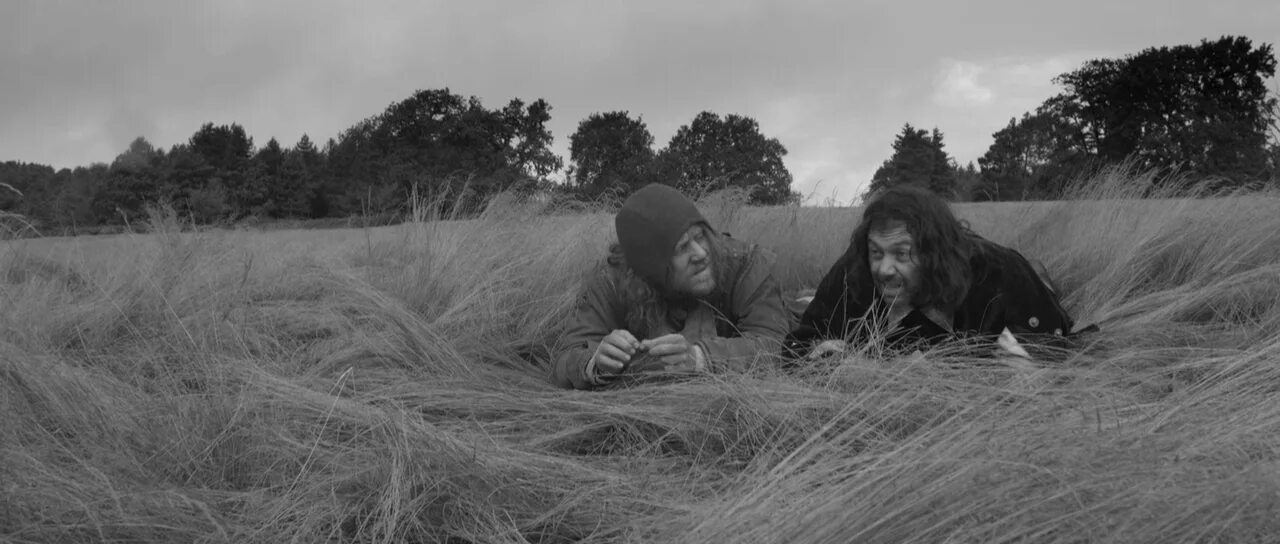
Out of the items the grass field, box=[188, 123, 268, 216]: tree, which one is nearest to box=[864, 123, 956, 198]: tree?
box=[188, 123, 268, 216]: tree

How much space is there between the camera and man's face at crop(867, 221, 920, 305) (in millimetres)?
3326

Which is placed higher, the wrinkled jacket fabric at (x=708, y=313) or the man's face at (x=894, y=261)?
the man's face at (x=894, y=261)

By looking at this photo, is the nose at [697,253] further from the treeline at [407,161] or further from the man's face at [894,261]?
the treeline at [407,161]

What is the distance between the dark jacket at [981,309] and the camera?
11.0ft

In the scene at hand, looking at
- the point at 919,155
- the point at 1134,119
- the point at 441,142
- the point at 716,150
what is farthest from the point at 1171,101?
the point at 441,142

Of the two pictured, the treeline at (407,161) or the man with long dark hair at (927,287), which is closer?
the man with long dark hair at (927,287)

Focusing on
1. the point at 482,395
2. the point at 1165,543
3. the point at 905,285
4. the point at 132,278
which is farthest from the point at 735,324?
the point at 132,278

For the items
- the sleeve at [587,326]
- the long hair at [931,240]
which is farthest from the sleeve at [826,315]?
the sleeve at [587,326]

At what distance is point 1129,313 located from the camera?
415 centimetres

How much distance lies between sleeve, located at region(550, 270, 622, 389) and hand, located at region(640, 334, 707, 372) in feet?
1.02

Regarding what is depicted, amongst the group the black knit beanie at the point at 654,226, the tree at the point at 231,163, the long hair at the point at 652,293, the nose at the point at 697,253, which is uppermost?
the tree at the point at 231,163

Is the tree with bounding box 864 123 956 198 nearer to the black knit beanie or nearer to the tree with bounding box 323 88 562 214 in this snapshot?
→ the tree with bounding box 323 88 562 214

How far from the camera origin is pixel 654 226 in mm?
3559

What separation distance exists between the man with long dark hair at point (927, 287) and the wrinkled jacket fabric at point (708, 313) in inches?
11.0
